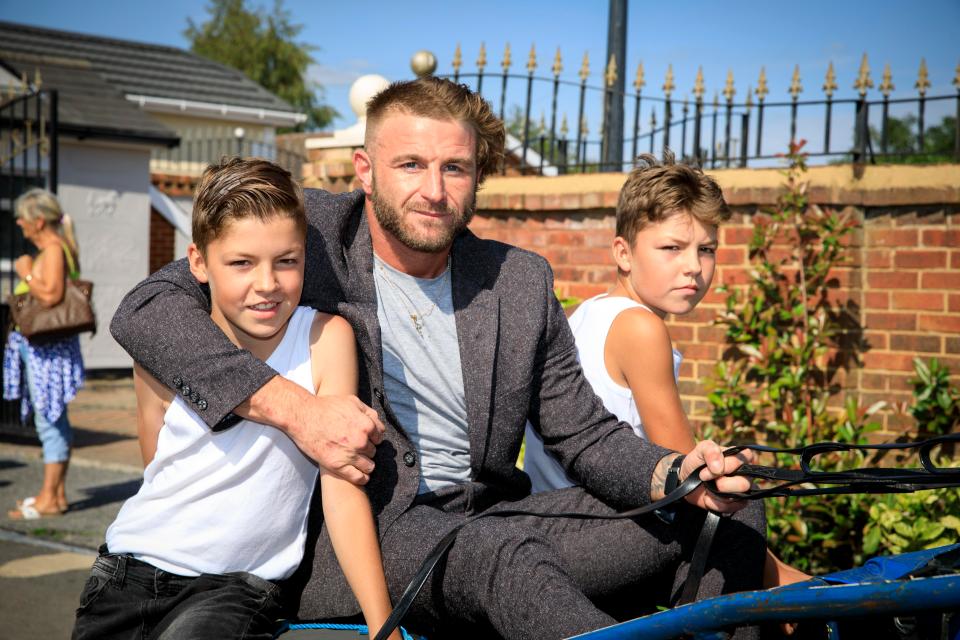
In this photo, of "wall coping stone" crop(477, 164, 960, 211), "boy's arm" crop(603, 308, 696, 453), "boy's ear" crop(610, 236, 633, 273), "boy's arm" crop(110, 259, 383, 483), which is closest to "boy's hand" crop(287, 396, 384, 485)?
"boy's arm" crop(110, 259, 383, 483)

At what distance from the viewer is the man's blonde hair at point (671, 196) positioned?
2.78 metres

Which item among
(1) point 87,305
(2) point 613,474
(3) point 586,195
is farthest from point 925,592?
(1) point 87,305

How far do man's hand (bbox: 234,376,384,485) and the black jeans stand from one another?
322mm

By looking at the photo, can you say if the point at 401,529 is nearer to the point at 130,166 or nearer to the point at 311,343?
the point at 311,343

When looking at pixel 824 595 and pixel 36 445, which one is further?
pixel 36 445

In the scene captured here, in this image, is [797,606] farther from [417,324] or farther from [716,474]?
[417,324]

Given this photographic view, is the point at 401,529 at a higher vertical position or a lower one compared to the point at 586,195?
lower

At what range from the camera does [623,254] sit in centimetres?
295

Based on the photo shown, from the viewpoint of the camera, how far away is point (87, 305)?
6172mm

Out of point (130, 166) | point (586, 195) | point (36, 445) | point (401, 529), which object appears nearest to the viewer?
point (401, 529)

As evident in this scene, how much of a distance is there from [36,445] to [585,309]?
690 cm

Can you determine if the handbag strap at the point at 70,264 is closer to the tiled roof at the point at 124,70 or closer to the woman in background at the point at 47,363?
the woman in background at the point at 47,363

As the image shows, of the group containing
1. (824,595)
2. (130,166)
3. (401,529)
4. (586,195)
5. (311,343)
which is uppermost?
(130,166)

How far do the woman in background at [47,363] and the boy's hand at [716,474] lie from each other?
4907mm
